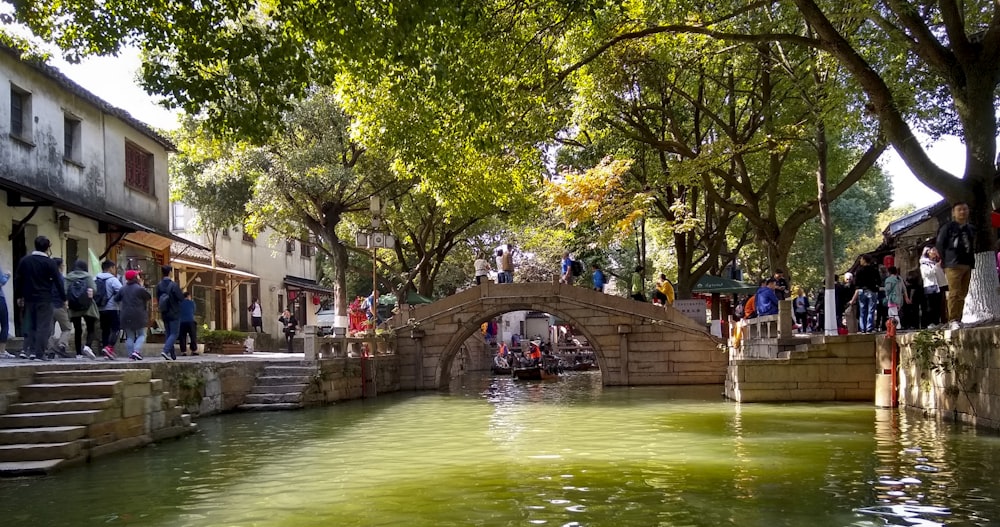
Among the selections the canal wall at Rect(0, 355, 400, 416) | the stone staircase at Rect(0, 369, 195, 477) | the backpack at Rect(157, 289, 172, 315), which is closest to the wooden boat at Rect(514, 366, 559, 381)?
the canal wall at Rect(0, 355, 400, 416)

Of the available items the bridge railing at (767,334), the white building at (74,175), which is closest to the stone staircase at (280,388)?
the white building at (74,175)

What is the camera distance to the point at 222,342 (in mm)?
20031

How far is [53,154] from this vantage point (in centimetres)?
1548

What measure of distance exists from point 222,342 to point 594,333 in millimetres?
9558

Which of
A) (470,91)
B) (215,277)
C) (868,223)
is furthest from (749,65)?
(868,223)

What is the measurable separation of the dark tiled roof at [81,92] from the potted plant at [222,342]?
15.6 feet

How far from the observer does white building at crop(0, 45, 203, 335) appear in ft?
46.1

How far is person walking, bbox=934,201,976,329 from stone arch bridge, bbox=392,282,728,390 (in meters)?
11.2

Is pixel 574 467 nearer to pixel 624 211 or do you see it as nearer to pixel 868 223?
pixel 624 211

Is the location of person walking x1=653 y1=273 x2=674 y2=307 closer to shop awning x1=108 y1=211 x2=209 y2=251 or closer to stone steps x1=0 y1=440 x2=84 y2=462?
shop awning x1=108 y1=211 x2=209 y2=251

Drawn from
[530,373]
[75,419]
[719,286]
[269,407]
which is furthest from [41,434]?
[719,286]

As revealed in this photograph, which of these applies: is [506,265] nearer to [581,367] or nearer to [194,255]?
[194,255]

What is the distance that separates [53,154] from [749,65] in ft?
46.9

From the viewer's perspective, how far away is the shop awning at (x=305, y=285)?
34.7m
